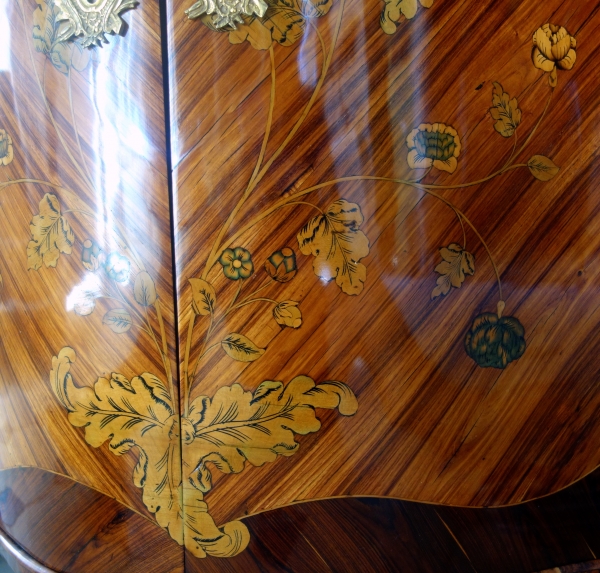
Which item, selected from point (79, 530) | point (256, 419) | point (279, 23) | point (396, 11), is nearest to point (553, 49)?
point (396, 11)

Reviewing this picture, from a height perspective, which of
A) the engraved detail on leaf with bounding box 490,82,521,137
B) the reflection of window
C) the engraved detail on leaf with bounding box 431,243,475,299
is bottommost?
the reflection of window

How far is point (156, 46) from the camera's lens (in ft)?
2.10

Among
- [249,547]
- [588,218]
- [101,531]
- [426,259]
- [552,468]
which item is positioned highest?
[588,218]

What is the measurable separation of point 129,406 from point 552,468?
0.54 metres

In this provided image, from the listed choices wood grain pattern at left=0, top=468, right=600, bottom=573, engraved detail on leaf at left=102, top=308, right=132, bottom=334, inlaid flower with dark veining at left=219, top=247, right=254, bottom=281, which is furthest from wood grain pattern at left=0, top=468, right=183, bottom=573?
inlaid flower with dark veining at left=219, top=247, right=254, bottom=281

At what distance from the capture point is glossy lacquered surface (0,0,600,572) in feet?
2.12

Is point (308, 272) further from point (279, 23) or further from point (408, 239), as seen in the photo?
point (279, 23)

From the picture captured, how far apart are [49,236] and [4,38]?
25 cm

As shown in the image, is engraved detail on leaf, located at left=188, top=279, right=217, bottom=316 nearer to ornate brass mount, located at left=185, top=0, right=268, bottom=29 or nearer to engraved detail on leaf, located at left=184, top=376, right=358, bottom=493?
engraved detail on leaf, located at left=184, top=376, right=358, bottom=493

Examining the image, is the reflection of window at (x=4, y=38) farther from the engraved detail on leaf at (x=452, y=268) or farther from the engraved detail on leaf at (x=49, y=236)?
the engraved detail on leaf at (x=452, y=268)

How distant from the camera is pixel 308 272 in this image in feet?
2.20

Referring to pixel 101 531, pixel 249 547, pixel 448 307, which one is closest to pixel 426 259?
pixel 448 307

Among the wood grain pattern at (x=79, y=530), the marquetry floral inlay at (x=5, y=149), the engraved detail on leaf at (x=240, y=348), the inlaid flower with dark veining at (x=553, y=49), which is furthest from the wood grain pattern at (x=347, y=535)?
the inlaid flower with dark veining at (x=553, y=49)

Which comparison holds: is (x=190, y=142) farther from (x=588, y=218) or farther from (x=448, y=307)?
(x=588, y=218)
